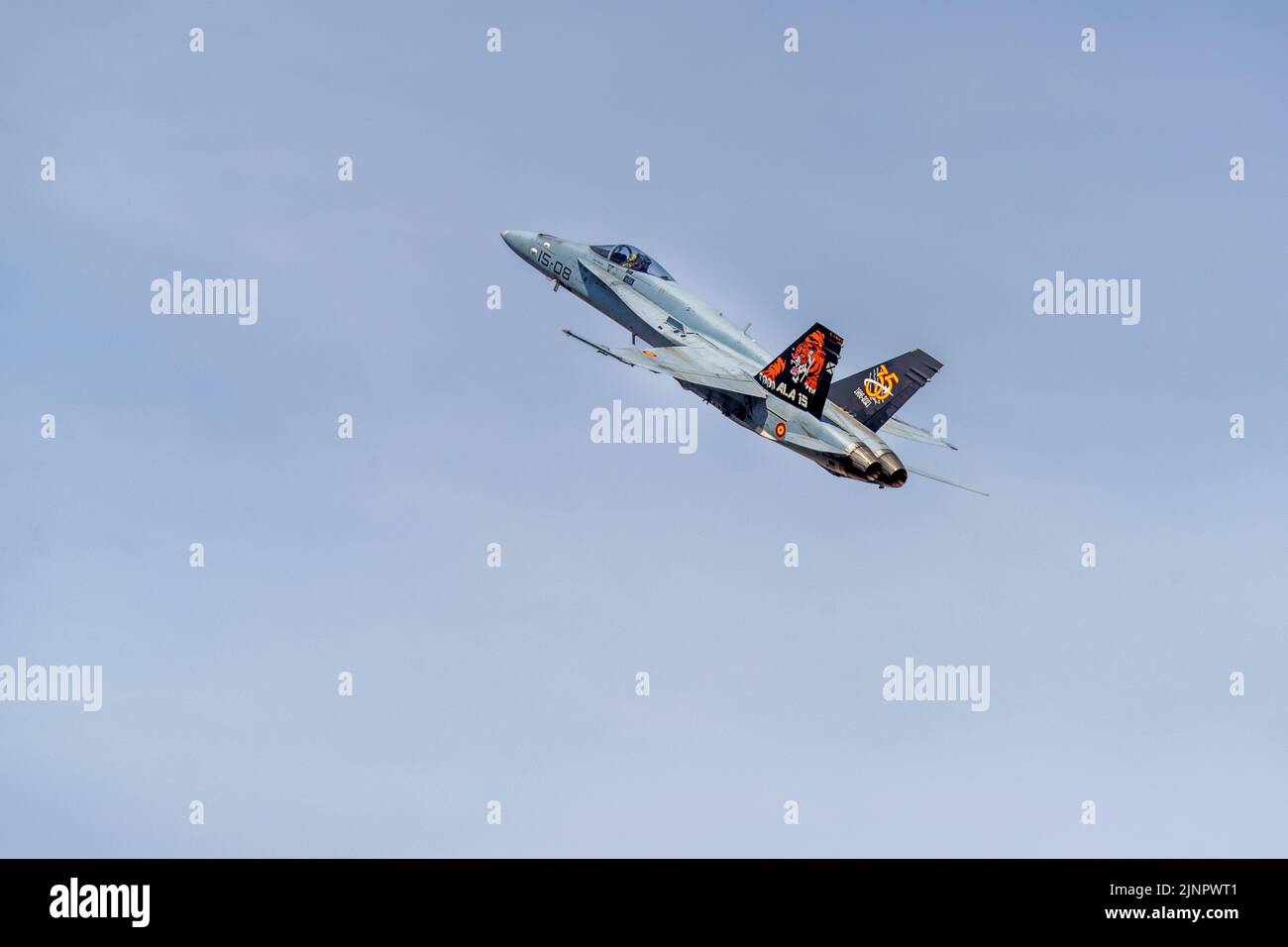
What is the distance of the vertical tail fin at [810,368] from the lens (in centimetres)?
6688

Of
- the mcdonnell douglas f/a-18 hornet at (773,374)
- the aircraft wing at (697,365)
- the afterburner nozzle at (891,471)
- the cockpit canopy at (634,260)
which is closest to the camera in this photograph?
the afterburner nozzle at (891,471)

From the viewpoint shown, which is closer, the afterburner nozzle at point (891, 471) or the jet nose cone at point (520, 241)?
the afterburner nozzle at point (891, 471)

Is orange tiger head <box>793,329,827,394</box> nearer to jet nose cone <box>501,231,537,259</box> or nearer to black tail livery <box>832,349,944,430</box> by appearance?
black tail livery <box>832,349,944,430</box>

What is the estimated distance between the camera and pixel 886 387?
228 feet

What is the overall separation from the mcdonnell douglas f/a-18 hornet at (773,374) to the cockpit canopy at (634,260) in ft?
0.12

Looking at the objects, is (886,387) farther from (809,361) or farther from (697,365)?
(697,365)

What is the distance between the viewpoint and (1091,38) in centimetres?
7631

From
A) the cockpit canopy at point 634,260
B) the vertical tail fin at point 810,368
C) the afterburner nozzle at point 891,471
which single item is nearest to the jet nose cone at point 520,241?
the cockpit canopy at point 634,260

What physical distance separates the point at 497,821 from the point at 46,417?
23916 mm

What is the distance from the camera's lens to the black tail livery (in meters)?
69.2

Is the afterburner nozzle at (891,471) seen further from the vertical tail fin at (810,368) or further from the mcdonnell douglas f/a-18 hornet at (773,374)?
the vertical tail fin at (810,368)

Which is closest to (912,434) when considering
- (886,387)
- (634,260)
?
(886,387)

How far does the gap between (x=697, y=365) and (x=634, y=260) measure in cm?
756

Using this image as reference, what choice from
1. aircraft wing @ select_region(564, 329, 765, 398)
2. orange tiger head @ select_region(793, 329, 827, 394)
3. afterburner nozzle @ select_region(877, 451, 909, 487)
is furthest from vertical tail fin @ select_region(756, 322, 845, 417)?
afterburner nozzle @ select_region(877, 451, 909, 487)
